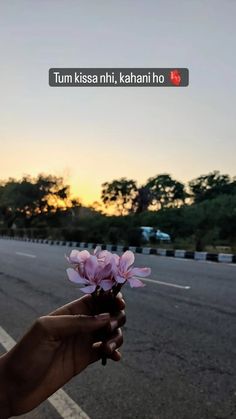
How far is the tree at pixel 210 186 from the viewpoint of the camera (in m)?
61.7

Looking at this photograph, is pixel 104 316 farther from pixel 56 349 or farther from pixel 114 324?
pixel 56 349

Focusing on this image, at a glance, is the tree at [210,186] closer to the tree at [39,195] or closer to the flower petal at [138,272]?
the tree at [39,195]

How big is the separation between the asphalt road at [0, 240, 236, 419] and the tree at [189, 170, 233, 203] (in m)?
51.7

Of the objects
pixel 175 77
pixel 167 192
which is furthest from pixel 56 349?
pixel 167 192

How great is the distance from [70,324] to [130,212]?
2215 inches

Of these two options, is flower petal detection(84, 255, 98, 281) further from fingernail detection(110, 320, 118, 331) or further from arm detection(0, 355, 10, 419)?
arm detection(0, 355, 10, 419)

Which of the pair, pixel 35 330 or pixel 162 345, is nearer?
pixel 35 330

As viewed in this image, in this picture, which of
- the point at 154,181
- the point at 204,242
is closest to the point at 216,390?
the point at 204,242

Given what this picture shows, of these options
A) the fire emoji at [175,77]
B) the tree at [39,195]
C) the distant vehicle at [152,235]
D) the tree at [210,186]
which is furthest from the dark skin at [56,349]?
the tree at [39,195]

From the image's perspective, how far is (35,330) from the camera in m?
1.55

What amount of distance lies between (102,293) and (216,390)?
2.81 m

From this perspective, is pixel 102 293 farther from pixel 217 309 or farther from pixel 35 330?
pixel 217 309

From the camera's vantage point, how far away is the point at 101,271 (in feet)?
5.13

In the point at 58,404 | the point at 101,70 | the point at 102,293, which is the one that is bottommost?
the point at 58,404
